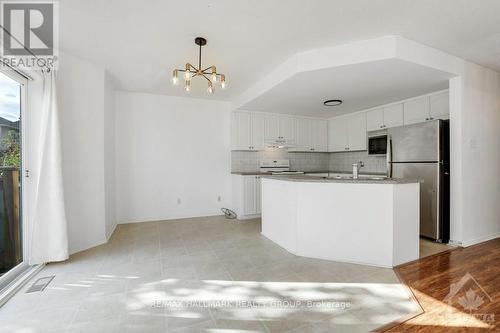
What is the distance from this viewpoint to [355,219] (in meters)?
2.67

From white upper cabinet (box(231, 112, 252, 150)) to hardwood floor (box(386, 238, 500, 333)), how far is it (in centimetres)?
352

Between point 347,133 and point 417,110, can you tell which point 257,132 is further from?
point 417,110

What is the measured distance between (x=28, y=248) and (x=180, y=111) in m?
3.22

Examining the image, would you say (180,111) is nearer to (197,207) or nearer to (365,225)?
(197,207)

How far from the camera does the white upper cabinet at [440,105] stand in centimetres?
367

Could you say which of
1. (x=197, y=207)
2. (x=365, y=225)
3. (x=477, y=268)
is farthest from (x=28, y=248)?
(x=477, y=268)

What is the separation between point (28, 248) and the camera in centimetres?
258

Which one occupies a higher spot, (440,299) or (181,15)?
(181,15)

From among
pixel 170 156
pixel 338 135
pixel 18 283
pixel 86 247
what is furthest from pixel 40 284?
pixel 338 135

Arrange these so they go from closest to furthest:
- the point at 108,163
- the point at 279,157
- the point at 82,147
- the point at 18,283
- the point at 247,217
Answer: the point at 18,283 < the point at 82,147 < the point at 108,163 < the point at 247,217 < the point at 279,157

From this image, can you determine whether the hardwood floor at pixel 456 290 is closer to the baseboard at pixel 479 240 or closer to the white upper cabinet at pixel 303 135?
the baseboard at pixel 479 240

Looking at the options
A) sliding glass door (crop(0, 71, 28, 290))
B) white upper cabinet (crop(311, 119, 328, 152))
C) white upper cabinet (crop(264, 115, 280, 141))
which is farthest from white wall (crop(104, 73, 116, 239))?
white upper cabinet (crop(311, 119, 328, 152))

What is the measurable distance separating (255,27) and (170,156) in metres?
3.17

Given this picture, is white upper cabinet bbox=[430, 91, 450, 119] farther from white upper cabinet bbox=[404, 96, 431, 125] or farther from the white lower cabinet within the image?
the white lower cabinet
